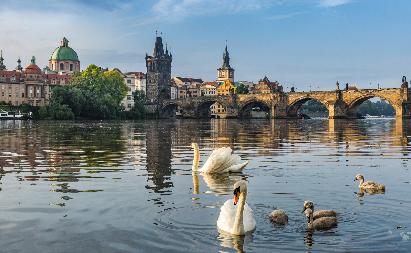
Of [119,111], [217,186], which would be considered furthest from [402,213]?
[119,111]

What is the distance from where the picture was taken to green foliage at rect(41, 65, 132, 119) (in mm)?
110625

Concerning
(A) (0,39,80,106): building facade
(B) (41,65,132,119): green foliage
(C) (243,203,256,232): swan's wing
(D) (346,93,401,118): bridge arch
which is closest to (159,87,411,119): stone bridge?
(D) (346,93,401,118): bridge arch

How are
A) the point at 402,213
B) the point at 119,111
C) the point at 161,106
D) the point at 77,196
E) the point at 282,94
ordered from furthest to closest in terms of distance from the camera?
1. the point at 161,106
2. the point at 282,94
3. the point at 119,111
4. the point at 77,196
5. the point at 402,213

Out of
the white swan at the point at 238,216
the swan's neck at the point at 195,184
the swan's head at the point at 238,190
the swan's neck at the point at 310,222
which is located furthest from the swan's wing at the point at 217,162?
the swan's head at the point at 238,190

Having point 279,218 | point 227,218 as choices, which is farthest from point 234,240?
point 279,218

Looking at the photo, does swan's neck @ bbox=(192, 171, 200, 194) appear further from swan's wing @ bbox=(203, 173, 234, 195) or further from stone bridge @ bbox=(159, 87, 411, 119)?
stone bridge @ bbox=(159, 87, 411, 119)

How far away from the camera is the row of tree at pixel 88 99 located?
111 metres

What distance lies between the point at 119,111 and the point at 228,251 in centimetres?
12010

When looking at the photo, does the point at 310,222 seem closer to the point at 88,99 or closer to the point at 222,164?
the point at 222,164

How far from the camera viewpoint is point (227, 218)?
10.9 meters

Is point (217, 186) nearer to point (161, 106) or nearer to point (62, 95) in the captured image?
point (62, 95)

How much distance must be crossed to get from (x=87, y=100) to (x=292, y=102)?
2453 inches

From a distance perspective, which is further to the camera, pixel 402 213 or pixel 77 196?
pixel 77 196

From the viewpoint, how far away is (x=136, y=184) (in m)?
17.0
